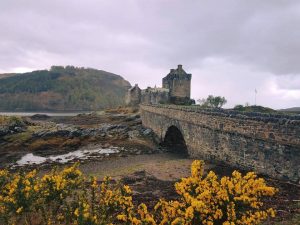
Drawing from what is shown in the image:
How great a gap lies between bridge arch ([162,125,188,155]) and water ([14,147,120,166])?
18.6 feet

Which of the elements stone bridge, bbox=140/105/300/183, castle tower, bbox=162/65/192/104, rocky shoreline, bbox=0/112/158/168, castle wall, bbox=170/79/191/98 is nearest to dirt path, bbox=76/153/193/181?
rocky shoreline, bbox=0/112/158/168

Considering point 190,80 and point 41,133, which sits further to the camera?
point 190,80

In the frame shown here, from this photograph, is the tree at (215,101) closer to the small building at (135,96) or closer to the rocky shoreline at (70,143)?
the small building at (135,96)

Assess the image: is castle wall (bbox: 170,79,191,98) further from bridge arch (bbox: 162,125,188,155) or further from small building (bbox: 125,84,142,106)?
bridge arch (bbox: 162,125,188,155)

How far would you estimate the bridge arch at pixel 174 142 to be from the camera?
35.9 meters

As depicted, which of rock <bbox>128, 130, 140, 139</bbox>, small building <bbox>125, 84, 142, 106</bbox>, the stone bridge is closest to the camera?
the stone bridge

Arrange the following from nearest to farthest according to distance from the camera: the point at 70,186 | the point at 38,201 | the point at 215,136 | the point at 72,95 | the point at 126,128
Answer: the point at 38,201 < the point at 70,186 < the point at 215,136 < the point at 126,128 < the point at 72,95

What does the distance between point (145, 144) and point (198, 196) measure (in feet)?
103

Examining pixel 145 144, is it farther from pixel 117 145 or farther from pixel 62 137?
pixel 62 137

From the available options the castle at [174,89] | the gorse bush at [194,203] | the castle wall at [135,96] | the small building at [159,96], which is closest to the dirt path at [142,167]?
the gorse bush at [194,203]

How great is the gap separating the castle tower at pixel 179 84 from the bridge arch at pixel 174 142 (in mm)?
25995

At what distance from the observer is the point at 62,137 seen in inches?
1670

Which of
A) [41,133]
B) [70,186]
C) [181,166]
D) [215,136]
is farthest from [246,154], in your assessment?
[41,133]

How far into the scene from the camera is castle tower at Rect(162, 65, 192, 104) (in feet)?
210
